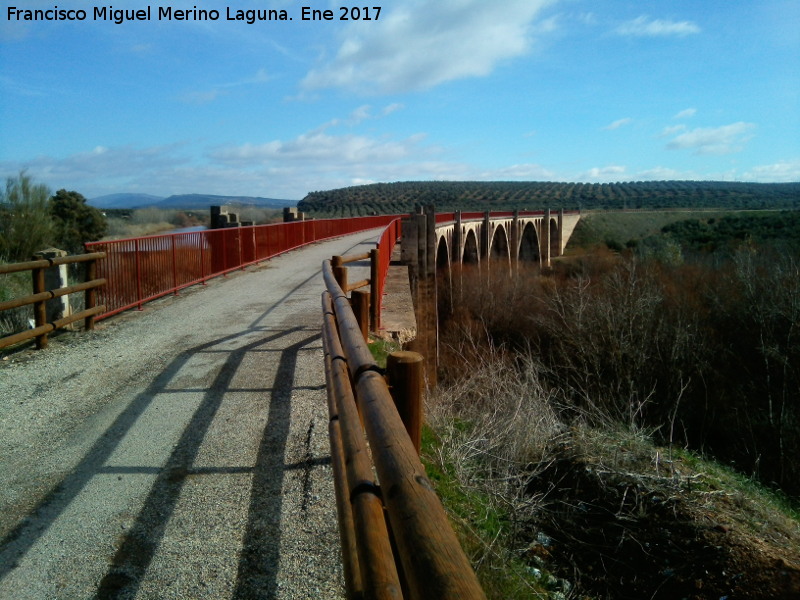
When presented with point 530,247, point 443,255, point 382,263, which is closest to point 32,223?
point 382,263

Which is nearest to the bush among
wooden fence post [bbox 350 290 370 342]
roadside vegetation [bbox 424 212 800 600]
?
roadside vegetation [bbox 424 212 800 600]

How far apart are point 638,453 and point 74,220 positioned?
26.2 meters

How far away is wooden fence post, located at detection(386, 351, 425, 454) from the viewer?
283 centimetres

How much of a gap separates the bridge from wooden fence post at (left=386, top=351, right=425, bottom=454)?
0.97ft

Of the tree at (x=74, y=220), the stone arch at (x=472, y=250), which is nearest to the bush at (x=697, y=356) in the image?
the stone arch at (x=472, y=250)

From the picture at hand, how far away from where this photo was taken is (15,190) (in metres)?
22.1

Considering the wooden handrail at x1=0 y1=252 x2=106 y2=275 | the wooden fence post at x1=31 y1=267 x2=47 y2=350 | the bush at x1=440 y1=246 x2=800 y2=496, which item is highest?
the wooden handrail at x1=0 y1=252 x2=106 y2=275

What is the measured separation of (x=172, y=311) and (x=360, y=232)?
89.0 ft

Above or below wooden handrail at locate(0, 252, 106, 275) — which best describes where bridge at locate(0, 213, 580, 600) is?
below

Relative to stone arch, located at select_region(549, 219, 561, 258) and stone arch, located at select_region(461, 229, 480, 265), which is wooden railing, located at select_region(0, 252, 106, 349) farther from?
stone arch, located at select_region(549, 219, 561, 258)

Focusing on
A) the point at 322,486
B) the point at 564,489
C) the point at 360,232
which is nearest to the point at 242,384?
the point at 322,486

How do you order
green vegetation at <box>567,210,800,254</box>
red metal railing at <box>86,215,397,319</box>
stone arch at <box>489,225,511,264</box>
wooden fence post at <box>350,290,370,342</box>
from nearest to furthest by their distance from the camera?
wooden fence post at <box>350,290,370,342</box>, red metal railing at <box>86,215,397,319</box>, green vegetation at <box>567,210,800,254</box>, stone arch at <box>489,225,511,264</box>

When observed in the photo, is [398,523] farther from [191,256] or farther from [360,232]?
[360,232]

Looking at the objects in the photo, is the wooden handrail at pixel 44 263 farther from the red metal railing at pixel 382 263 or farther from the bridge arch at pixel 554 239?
the bridge arch at pixel 554 239
